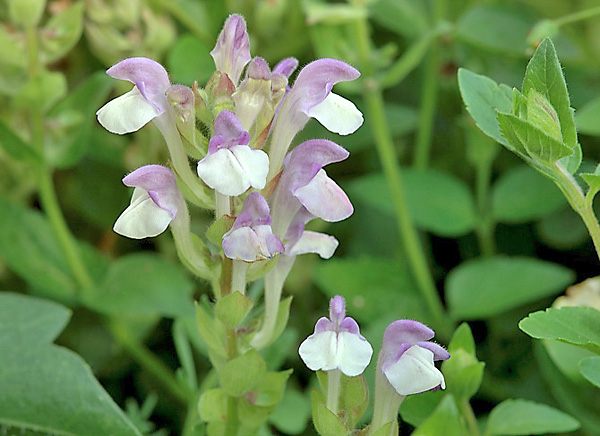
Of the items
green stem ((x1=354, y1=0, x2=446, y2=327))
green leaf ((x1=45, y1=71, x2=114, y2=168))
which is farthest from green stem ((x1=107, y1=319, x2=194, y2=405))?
green stem ((x1=354, y1=0, x2=446, y2=327))

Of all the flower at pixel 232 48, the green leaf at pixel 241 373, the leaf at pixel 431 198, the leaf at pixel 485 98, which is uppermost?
the flower at pixel 232 48

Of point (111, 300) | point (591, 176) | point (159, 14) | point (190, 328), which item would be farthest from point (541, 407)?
point (159, 14)

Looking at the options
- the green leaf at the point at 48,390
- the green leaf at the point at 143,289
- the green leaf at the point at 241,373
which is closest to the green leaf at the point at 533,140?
the green leaf at the point at 241,373

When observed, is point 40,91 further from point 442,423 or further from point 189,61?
point 442,423

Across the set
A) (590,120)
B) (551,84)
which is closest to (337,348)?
(551,84)

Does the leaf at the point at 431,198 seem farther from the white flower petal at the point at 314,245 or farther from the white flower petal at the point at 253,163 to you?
the white flower petal at the point at 253,163

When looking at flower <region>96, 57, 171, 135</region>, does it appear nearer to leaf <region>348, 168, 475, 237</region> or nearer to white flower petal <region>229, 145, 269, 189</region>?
white flower petal <region>229, 145, 269, 189</region>

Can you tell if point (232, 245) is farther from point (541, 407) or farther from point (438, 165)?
point (438, 165)
